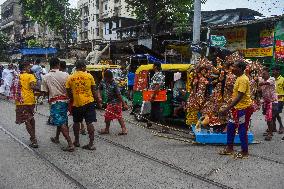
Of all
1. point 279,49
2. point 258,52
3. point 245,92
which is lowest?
point 245,92

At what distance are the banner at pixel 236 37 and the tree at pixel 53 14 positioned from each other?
27490 millimetres

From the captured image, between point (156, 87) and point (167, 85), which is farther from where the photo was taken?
point (167, 85)

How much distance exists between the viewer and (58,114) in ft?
27.2

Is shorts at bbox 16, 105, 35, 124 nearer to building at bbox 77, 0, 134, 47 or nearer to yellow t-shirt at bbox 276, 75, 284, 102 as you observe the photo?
yellow t-shirt at bbox 276, 75, 284, 102

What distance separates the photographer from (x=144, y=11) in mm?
30250

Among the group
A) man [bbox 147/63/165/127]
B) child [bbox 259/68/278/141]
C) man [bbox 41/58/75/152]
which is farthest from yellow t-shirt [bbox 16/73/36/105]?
child [bbox 259/68/278/141]

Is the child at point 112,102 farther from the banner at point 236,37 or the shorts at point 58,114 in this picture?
the banner at point 236,37

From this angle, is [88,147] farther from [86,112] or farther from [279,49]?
[279,49]

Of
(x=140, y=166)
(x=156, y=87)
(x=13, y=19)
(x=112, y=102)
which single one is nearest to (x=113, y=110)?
(x=112, y=102)

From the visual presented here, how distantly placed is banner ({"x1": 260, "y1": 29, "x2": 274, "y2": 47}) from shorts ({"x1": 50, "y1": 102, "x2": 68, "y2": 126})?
15.6 meters

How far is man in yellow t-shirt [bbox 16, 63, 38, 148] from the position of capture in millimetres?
8609

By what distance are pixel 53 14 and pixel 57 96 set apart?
4030cm

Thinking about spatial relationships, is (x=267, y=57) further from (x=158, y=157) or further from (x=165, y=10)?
(x=158, y=157)

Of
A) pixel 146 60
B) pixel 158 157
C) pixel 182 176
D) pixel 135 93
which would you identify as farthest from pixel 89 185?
pixel 146 60
